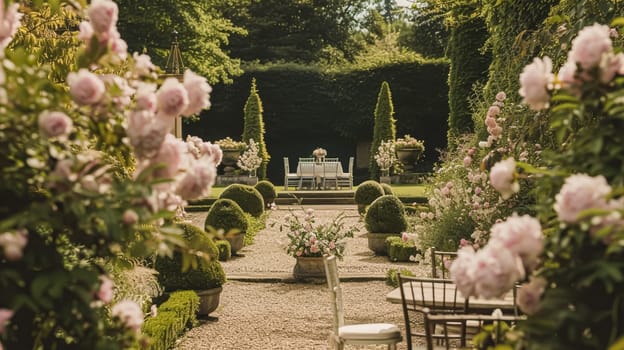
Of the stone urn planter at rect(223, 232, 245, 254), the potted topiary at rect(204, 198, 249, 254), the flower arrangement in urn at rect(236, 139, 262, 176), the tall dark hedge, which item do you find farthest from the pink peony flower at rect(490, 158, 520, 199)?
the flower arrangement in urn at rect(236, 139, 262, 176)

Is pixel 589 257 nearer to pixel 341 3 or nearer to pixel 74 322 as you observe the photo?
pixel 74 322

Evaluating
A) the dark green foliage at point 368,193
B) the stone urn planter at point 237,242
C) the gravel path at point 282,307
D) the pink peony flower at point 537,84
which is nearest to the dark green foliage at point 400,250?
the gravel path at point 282,307

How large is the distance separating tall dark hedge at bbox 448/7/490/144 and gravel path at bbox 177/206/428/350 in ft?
15.7

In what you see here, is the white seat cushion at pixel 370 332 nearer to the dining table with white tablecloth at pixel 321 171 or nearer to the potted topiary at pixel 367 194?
the potted topiary at pixel 367 194

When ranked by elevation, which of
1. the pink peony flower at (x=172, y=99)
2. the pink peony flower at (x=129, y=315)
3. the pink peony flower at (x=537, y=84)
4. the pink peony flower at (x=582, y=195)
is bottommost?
the pink peony flower at (x=129, y=315)

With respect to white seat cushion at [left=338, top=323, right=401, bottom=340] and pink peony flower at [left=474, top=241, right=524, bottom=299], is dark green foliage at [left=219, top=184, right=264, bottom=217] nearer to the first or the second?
white seat cushion at [left=338, top=323, right=401, bottom=340]

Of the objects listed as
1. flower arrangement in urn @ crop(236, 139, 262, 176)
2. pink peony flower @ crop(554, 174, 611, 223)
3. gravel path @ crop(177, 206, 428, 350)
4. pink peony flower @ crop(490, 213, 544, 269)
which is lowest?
gravel path @ crop(177, 206, 428, 350)

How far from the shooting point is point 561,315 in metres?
1.68

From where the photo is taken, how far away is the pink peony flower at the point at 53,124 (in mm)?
1778

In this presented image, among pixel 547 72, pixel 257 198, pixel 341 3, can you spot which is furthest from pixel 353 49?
pixel 547 72

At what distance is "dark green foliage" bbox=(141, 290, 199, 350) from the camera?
18.0 feet

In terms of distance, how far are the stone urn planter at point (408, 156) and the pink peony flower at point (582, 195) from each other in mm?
19873

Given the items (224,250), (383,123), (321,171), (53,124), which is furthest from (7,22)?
(383,123)

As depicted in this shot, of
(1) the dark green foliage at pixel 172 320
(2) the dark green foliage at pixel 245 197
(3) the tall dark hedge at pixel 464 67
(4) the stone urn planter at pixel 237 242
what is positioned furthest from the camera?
(3) the tall dark hedge at pixel 464 67
